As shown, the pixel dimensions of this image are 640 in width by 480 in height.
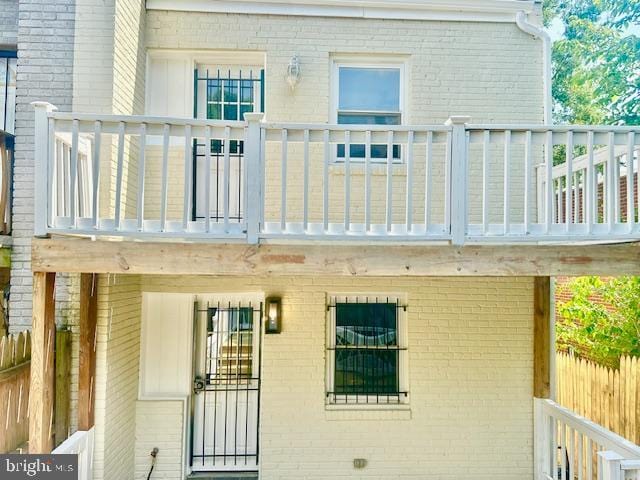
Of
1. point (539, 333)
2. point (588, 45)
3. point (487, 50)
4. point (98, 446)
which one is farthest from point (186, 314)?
point (588, 45)

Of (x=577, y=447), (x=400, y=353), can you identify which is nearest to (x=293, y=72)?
(x=400, y=353)

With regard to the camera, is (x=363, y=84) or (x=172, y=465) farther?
(x=363, y=84)

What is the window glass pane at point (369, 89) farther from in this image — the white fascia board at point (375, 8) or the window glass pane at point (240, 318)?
the window glass pane at point (240, 318)

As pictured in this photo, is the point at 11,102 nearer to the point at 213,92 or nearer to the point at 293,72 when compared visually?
the point at 213,92

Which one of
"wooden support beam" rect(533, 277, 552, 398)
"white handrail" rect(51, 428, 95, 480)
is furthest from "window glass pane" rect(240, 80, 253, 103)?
"wooden support beam" rect(533, 277, 552, 398)

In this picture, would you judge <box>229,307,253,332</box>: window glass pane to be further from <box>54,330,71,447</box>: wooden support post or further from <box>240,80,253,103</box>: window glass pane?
<box>240,80,253,103</box>: window glass pane

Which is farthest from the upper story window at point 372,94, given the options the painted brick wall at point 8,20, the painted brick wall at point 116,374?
the painted brick wall at point 8,20

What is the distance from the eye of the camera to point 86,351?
410 cm

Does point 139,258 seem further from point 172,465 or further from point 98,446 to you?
point 172,465

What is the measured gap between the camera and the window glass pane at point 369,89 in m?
5.47

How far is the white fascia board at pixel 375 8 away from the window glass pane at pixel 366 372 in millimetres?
3949

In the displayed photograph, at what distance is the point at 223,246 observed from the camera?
365 centimetres

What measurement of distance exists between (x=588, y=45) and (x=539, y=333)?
997 centimetres

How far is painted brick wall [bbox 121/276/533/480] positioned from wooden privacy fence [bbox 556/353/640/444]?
140 cm
